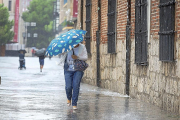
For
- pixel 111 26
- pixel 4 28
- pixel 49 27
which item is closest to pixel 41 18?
pixel 49 27

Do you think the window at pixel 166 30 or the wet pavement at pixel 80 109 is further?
the window at pixel 166 30

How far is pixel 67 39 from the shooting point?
10531mm

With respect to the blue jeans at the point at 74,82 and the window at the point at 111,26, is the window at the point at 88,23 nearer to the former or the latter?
the window at the point at 111,26

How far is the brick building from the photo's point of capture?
34.7ft

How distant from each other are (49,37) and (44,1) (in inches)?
335

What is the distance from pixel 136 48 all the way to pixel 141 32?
2.09 feet

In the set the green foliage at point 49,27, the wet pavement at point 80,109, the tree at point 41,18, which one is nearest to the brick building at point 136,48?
the wet pavement at point 80,109

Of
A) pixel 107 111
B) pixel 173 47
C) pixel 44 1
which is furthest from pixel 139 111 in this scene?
pixel 44 1

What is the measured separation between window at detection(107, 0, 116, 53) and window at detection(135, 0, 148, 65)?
2747 millimetres

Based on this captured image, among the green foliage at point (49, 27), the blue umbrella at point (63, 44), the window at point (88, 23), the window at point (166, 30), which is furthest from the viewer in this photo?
the green foliage at point (49, 27)

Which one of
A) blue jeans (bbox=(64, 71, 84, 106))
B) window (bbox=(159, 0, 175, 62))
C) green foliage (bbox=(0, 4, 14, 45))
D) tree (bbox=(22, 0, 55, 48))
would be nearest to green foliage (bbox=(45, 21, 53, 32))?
tree (bbox=(22, 0, 55, 48))

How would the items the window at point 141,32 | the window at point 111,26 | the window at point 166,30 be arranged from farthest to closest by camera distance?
the window at point 111,26, the window at point 141,32, the window at point 166,30

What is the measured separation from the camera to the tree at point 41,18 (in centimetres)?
11625

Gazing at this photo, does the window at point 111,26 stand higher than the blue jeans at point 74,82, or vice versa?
the window at point 111,26
